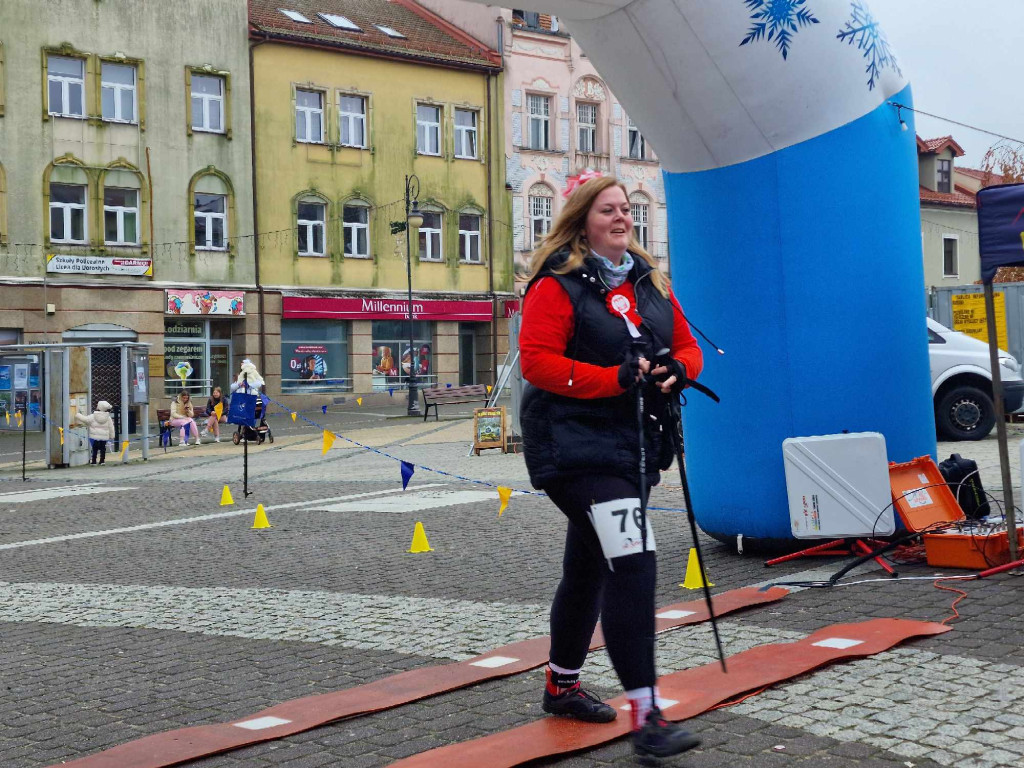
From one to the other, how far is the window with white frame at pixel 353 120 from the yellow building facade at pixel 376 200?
0.05m

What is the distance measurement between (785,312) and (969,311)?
17.5 meters

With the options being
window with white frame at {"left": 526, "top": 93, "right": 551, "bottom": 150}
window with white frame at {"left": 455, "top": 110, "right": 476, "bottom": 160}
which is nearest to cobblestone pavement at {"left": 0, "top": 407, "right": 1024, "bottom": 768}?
window with white frame at {"left": 455, "top": 110, "right": 476, "bottom": 160}

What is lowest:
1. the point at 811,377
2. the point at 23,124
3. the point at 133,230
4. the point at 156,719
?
the point at 156,719

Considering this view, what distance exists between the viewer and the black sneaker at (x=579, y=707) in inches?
172

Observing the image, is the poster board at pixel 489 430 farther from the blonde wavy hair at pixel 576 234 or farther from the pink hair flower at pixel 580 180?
the blonde wavy hair at pixel 576 234

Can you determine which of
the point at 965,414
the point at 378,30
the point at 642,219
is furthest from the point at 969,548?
the point at 642,219

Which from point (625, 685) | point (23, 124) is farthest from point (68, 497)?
point (23, 124)

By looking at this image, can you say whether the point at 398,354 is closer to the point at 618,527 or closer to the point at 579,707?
the point at 579,707

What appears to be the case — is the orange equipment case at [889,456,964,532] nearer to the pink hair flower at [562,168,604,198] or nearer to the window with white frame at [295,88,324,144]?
the pink hair flower at [562,168,604,198]

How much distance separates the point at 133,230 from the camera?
3528cm

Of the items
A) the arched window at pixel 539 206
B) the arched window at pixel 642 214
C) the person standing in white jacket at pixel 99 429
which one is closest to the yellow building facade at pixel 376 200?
the arched window at pixel 539 206

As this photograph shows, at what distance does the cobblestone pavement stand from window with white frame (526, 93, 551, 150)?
32909 mm

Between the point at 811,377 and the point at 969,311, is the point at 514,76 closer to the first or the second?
the point at 969,311

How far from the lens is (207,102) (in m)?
36.6
